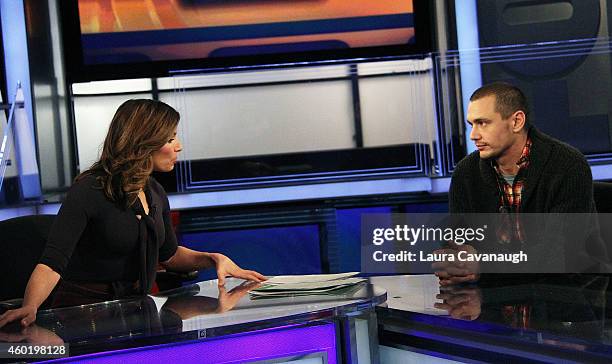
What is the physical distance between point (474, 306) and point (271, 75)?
9.87 ft

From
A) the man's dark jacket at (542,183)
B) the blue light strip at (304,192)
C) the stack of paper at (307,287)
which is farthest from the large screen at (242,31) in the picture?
the stack of paper at (307,287)

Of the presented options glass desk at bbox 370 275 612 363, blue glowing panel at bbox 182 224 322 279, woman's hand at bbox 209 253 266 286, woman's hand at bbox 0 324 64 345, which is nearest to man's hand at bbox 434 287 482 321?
glass desk at bbox 370 275 612 363

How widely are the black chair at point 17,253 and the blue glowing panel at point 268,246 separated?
1.77m

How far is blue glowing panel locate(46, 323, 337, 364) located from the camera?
1.68 m

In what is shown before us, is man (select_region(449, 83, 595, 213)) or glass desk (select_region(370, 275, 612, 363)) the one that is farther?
man (select_region(449, 83, 595, 213))

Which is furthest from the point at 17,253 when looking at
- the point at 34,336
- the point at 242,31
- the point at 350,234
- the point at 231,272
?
the point at 242,31

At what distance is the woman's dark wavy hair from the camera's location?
2.52m

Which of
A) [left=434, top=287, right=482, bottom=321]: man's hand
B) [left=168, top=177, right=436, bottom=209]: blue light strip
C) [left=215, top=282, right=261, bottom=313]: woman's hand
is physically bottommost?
[left=434, top=287, right=482, bottom=321]: man's hand

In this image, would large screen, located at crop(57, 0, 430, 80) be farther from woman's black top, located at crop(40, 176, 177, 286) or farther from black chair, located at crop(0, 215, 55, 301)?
woman's black top, located at crop(40, 176, 177, 286)

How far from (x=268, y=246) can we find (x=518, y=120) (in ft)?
6.79

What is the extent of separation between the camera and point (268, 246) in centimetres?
485

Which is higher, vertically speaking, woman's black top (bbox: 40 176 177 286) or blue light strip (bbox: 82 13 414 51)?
blue light strip (bbox: 82 13 414 51)

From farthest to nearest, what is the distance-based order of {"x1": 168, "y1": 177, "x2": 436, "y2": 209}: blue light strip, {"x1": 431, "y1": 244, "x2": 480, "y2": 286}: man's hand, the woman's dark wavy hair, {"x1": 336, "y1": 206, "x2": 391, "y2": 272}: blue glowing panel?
{"x1": 336, "y1": 206, "x2": 391, "y2": 272}: blue glowing panel
{"x1": 168, "y1": 177, "x2": 436, "y2": 209}: blue light strip
the woman's dark wavy hair
{"x1": 431, "y1": 244, "x2": 480, "y2": 286}: man's hand

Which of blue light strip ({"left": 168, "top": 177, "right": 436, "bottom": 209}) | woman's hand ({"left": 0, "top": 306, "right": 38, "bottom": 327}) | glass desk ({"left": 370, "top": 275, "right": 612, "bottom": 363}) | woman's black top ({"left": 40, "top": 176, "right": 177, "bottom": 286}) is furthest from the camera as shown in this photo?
blue light strip ({"left": 168, "top": 177, "right": 436, "bottom": 209})
